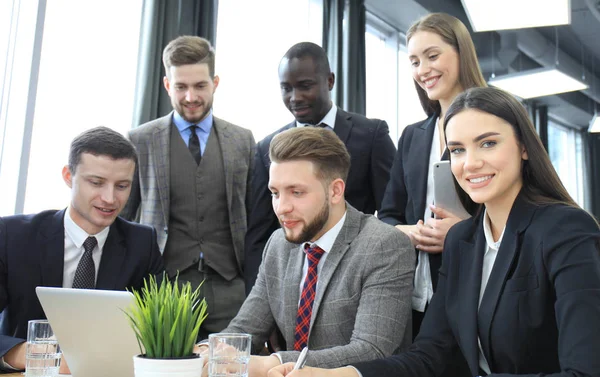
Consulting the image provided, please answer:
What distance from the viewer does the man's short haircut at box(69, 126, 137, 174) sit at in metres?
2.33

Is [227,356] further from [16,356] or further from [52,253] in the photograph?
[52,253]

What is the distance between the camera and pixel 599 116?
10297 millimetres

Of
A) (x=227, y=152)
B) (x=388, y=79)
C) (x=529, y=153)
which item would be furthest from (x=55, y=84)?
(x=388, y=79)

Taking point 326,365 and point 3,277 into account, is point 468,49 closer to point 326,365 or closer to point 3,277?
point 326,365

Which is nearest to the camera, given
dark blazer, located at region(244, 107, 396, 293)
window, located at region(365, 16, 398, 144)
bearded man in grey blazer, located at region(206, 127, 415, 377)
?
bearded man in grey blazer, located at region(206, 127, 415, 377)

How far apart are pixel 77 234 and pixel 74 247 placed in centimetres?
5

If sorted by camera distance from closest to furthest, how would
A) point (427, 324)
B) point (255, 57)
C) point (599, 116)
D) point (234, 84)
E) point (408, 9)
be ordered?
1. point (427, 324)
2. point (234, 84)
3. point (255, 57)
4. point (408, 9)
5. point (599, 116)

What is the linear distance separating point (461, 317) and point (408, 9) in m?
5.89

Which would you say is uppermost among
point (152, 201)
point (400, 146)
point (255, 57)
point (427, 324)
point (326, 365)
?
point (255, 57)

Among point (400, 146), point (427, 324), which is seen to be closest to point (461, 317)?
point (427, 324)

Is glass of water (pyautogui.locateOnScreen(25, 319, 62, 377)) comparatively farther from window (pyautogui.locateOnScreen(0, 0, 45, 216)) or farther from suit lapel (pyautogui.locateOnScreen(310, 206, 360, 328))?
window (pyautogui.locateOnScreen(0, 0, 45, 216))

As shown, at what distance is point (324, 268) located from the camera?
6.66 ft

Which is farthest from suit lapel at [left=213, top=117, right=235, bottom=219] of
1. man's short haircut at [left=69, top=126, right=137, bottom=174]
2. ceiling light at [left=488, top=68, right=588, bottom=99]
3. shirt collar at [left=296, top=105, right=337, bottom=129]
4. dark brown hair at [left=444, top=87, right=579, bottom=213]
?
ceiling light at [left=488, top=68, right=588, bottom=99]

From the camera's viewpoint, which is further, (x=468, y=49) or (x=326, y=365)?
(x=468, y=49)
